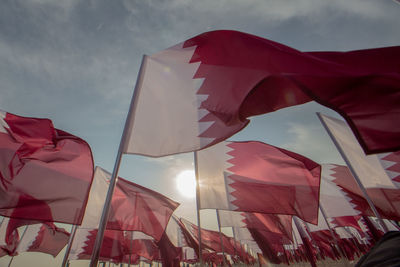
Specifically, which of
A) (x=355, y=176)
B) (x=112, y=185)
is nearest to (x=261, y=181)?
(x=355, y=176)

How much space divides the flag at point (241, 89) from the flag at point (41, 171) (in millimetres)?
3761

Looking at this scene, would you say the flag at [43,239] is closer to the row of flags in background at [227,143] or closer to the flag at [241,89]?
the row of flags in background at [227,143]

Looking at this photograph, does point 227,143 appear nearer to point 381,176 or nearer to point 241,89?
point 241,89

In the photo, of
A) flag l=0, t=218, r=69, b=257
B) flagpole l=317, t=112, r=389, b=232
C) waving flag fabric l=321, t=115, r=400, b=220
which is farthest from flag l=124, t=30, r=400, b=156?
flag l=0, t=218, r=69, b=257

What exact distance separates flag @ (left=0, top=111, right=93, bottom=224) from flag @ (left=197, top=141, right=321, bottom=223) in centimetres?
363

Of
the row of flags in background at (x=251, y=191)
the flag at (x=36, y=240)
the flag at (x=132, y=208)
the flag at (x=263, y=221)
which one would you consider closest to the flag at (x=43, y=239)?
the flag at (x=36, y=240)

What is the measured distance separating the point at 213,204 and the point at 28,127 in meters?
5.84

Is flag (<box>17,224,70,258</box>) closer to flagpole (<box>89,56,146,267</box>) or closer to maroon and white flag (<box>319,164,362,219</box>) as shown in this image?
flagpole (<box>89,56,146,267</box>)

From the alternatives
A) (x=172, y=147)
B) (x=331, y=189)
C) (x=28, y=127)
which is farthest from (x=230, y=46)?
(x=331, y=189)

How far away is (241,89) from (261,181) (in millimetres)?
4151

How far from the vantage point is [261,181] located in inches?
265

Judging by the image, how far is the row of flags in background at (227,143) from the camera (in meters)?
2.71

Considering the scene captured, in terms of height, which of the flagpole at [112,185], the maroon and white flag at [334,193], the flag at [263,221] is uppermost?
the maroon and white flag at [334,193]

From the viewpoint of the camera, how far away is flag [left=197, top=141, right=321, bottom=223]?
642 centimetres
